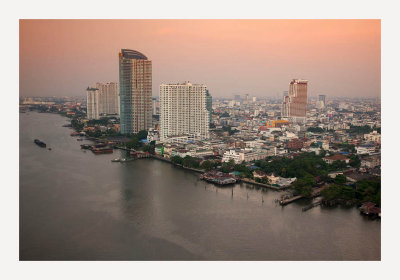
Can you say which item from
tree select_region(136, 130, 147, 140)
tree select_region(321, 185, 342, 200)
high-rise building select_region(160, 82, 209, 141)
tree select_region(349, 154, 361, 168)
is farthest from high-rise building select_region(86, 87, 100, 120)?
tree select_region(321, 185, 342, 200)

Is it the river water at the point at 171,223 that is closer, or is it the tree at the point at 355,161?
the river water at the point at 171,223

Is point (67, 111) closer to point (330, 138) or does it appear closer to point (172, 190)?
point (330, 138)

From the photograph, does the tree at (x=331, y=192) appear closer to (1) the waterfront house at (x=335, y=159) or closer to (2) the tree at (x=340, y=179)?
(2) the tree at (x=340, y=179)

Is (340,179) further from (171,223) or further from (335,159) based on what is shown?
(171,223)

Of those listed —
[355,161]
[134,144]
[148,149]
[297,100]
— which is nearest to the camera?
[355,161]

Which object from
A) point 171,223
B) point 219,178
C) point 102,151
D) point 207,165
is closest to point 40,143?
point 102,151

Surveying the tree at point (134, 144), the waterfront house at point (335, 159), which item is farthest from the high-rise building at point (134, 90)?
the waterfront house at point (335, 159)
